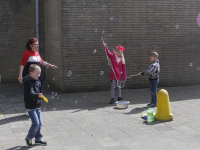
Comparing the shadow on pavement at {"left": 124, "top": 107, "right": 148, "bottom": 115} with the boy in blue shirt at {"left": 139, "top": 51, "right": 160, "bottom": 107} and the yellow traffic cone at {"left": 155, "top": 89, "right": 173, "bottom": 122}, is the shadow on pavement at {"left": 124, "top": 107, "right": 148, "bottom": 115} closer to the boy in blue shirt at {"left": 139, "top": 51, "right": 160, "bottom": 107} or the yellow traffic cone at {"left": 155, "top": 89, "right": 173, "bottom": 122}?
the boy in blue shirt at {"left": 139, "top": 51, "right": 160, "bottom": 107}

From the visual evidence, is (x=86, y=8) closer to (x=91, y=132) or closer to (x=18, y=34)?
(x=18, y=34)

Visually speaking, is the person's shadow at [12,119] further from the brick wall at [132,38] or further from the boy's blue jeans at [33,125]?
the brick wall at [132,38]

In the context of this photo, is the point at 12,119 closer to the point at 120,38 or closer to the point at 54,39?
the point at 54,39

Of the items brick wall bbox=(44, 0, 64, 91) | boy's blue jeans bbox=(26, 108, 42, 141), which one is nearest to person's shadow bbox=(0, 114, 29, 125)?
boy's blue jeans bbox=(26, 108, 42, 141)

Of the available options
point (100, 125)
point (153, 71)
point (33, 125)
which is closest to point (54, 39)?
point (153, 71)

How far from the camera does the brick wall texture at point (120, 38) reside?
34.8 feet

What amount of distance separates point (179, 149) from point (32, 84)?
265 cm

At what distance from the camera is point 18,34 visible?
12672mm

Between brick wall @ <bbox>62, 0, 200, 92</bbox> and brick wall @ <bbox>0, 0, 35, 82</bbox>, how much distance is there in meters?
2.75

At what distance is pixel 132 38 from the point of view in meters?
11.1

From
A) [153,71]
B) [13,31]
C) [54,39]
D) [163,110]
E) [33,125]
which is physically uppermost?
[13,31]

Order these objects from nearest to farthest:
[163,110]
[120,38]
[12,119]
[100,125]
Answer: [100,125]
[163,110]
[12,119]
[120,38]

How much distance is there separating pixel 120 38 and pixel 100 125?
174 inches

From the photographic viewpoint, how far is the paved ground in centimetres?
601
